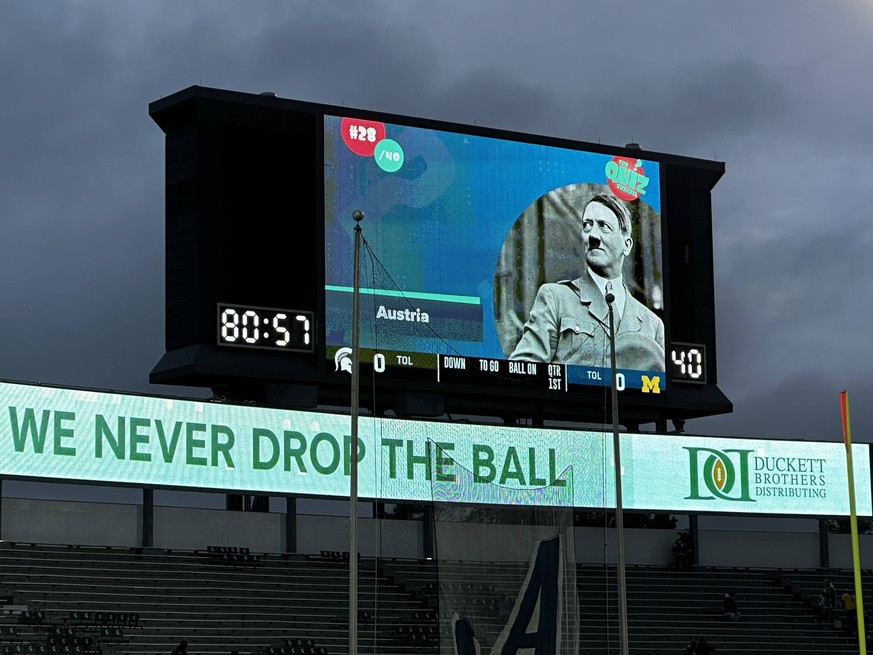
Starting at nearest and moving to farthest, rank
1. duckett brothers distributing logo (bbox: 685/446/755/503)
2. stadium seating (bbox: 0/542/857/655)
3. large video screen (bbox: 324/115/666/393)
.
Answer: stadium seating (bbox: 0/542/857/655) → large video screen (bbox: 324/115/666/393) → duckett brothers distributing logo (bbox: 685/446/755/503)

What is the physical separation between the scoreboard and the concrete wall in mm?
2903

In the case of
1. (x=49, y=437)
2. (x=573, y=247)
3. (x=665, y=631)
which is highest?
(x=573, y=247)

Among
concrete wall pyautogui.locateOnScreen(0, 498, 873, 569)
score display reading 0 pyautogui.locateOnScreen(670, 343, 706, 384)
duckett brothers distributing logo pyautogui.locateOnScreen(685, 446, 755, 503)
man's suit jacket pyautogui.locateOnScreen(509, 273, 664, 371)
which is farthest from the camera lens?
duckett brothers distributing logo pyautogui.locateOnScreen(685, 446, 755, 503)

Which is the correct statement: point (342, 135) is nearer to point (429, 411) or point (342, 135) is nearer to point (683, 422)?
point (429, 411)

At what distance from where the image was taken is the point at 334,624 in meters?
32.6

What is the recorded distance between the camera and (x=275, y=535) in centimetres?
3512

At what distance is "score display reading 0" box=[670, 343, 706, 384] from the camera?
3712cm

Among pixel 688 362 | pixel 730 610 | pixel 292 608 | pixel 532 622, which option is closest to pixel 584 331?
pixel 688 362

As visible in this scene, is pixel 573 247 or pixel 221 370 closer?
pixel 221 370

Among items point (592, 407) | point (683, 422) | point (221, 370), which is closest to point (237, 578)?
point (221, 370)

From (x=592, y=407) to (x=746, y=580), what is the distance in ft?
23.2

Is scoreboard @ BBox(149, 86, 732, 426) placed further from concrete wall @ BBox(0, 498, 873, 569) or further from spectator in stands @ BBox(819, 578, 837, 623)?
spectator in stands @ BBox(819, 578, 837, 623)

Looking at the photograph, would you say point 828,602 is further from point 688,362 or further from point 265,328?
point 265,328

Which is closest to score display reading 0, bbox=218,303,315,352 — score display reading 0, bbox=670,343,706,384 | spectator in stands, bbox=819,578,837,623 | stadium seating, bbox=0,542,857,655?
stadium seating, bbox=0,542,857,655
